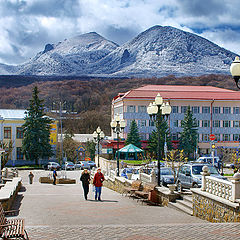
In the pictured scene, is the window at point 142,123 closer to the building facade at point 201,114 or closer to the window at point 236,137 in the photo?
the building facade at point 201,114

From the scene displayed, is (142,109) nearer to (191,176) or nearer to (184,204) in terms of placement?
(191,176)

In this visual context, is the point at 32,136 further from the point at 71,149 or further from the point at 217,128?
the point at 217,128

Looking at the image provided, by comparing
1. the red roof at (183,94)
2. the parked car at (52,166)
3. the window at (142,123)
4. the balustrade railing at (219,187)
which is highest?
the red roof at (183,94)

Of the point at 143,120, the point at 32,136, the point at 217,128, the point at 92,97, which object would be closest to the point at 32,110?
the point at 32,136

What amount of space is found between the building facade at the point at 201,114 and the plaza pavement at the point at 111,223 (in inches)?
1964

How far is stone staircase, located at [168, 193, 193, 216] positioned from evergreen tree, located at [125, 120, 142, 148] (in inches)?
1780

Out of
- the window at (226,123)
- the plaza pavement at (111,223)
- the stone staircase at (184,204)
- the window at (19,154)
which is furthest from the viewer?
the window at (226,123)

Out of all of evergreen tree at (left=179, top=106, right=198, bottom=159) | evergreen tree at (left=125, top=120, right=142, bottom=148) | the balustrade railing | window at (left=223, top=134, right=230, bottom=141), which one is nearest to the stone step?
the balustrade railing

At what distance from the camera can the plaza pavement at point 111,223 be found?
8.30 m

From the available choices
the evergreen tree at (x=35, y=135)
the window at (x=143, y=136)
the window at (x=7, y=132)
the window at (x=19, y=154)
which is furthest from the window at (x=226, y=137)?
the window at (x=7, y=132)

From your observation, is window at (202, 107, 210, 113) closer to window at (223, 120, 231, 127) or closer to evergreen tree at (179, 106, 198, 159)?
window at (223, 120, 231, 127)

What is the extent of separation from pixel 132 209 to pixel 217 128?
5659cm

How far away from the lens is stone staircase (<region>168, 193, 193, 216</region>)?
43.2 feet

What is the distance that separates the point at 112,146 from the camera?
60.6 metres
